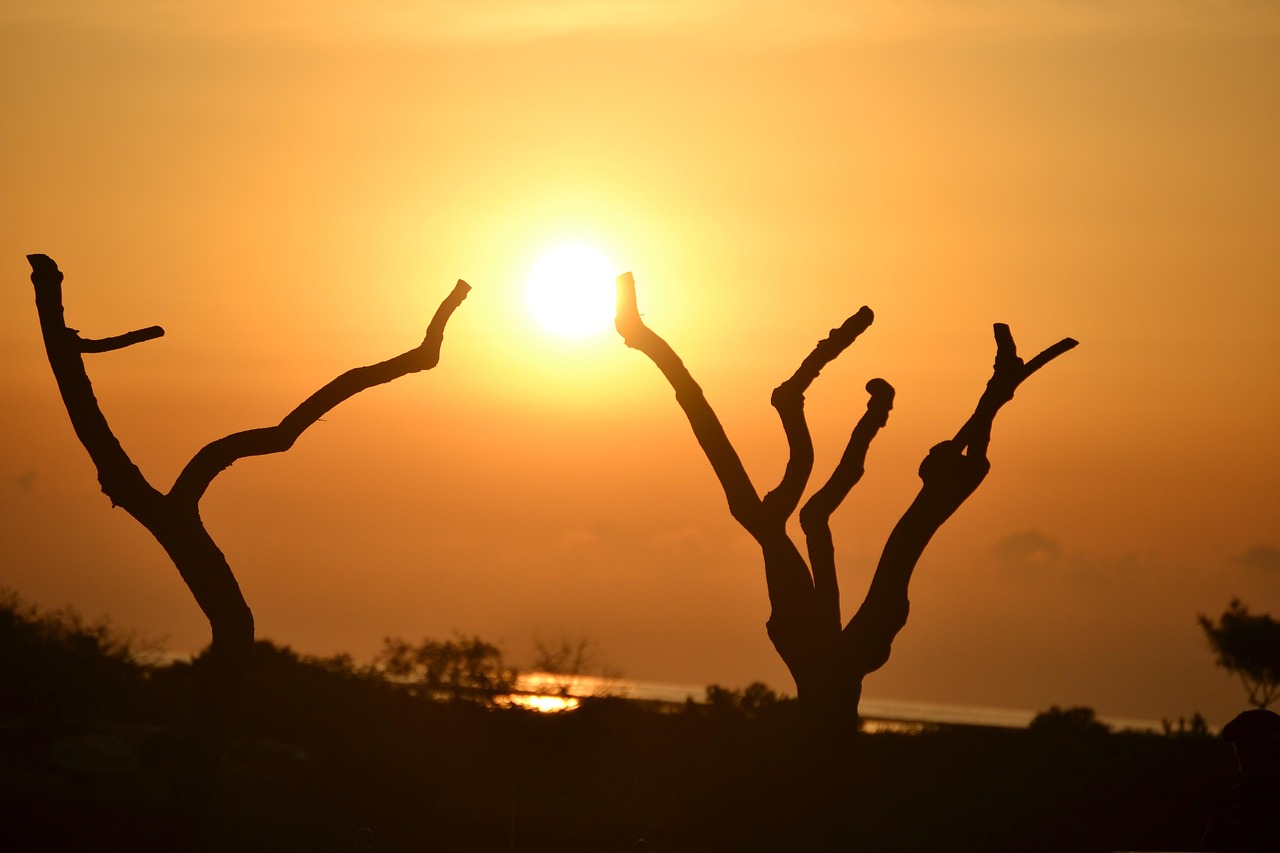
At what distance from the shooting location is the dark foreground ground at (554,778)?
21.3m

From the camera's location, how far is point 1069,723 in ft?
158

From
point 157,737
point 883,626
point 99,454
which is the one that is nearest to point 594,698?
point 157,737

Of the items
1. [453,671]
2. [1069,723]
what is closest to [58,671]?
[453,671]

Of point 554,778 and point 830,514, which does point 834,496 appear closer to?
point 830,514

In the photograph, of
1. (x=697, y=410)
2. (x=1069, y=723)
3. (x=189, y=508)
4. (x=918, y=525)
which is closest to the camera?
(x=189, y=508)

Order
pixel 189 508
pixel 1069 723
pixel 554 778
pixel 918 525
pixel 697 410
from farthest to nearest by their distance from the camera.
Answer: pixel 1069 723, pixel 554 778, pixel 697 410, pixel 918 525, pixel 189 508

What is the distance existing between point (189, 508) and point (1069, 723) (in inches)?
1421

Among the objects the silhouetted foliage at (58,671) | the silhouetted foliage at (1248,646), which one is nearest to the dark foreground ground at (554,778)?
the silhouetted foliage at (58,671)

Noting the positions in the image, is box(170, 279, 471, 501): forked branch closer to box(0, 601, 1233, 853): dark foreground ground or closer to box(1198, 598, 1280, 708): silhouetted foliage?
box(0, 601, 1233, 853): dark foreground ground

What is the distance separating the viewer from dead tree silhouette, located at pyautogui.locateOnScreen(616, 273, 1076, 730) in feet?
64.3

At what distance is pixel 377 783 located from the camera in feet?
92.9

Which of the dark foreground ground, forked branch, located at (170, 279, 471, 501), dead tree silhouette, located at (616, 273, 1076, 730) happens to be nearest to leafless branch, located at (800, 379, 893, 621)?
dead tree silhouette, located at (616, 273, 1076, 730)

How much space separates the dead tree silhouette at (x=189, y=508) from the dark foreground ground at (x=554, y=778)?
969mm

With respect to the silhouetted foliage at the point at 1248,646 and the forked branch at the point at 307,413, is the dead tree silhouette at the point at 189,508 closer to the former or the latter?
the forked branch at the point at 307,413
